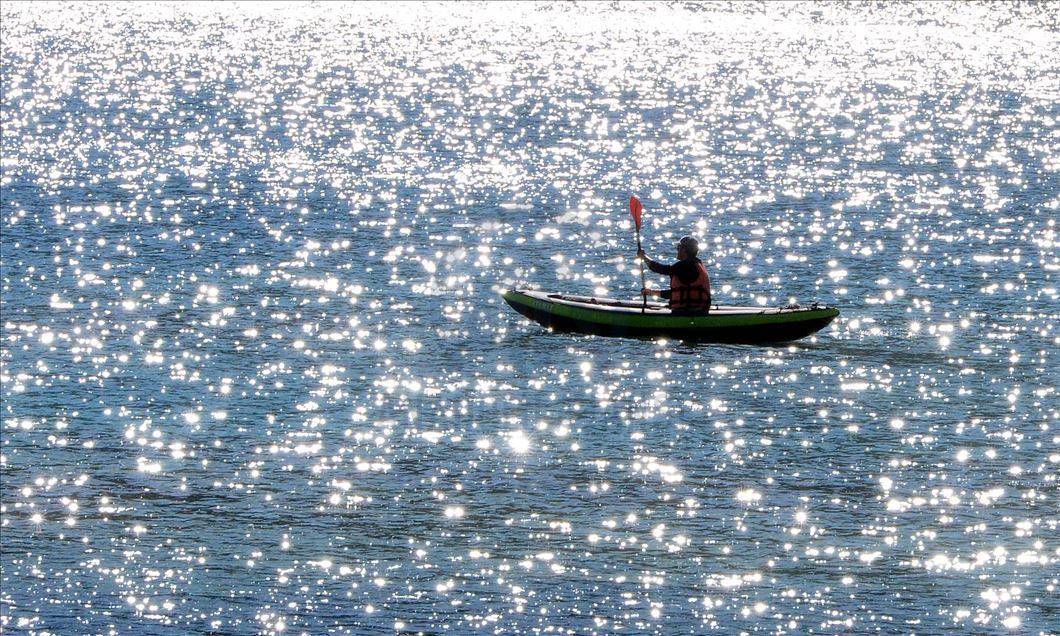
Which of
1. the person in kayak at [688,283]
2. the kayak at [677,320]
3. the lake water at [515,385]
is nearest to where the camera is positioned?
the lake water at [515,385]

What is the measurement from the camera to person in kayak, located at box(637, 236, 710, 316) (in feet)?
113

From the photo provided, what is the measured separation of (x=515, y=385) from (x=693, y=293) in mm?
4443

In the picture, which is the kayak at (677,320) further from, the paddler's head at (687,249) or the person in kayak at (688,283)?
the paddler's head at (687,249)

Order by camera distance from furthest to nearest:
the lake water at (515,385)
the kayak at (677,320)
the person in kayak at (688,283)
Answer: the person in kayak at (688,283) < the kayak at (677,320) < the lake water at (515,385)

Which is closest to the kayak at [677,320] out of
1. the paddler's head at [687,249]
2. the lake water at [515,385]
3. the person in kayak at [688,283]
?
the person in kayak at [688,283]

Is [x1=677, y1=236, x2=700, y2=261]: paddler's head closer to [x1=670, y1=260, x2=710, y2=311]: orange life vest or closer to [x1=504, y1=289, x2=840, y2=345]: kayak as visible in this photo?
[x1=670, y1=260, x2=710, y2=311]: orange life vest

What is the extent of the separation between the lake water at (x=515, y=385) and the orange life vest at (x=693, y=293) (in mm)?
986

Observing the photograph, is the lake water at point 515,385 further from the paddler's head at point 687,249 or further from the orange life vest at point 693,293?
the paddler's head at point 687,249

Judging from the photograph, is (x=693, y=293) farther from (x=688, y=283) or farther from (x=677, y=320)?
(x=677, y=320)

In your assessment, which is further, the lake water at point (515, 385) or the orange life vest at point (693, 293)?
the orange life vest at point (693, 293)

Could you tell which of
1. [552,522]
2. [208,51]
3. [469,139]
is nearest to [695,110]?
[469,139]

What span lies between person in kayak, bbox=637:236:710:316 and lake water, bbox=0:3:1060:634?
37.6 inches

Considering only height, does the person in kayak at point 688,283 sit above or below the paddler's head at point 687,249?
below

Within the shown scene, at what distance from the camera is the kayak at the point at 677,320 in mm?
34031
